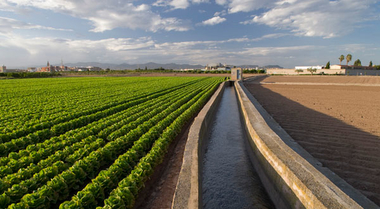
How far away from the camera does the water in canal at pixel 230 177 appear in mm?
5066

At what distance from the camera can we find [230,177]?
6.17m

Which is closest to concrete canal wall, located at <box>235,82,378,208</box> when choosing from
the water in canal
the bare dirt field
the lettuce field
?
the water in canal

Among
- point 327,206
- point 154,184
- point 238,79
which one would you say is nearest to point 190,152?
point 154,184

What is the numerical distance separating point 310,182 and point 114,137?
6.14m

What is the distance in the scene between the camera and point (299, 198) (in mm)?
3953

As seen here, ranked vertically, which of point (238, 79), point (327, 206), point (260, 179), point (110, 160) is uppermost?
point (238, 79)

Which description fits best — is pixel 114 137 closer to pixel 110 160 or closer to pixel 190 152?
pixel 110 160

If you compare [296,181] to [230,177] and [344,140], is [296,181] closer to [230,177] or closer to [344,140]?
[230,177]

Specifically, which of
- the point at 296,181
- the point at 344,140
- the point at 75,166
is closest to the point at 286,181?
the point at 296,181

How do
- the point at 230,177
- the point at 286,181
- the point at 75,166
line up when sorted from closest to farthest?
the point at 286,181
the point at 75,166
the point at 230,177

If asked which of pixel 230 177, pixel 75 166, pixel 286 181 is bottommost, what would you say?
pixel 230 177

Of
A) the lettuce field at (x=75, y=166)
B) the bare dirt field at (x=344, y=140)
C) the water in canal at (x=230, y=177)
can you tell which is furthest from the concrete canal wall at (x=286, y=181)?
the lettuce field at (x=75, y=166)

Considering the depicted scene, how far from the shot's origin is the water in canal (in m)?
5.07

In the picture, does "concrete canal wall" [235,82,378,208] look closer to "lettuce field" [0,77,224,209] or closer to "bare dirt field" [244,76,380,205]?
"bare dirt field" [244,76,380,205]
